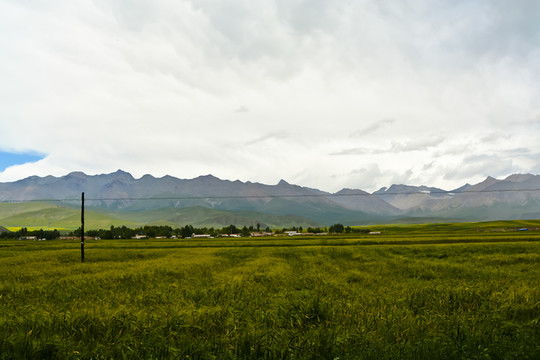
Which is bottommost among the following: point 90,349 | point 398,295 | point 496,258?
point 496,258

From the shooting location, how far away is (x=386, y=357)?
20.8 ft

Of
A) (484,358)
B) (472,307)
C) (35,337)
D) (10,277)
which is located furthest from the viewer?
(10,277)

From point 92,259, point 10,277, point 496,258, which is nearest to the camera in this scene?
point 10,277

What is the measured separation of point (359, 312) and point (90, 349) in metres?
8.47

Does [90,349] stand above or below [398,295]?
above

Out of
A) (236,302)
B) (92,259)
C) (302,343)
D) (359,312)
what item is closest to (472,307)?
(359,312)

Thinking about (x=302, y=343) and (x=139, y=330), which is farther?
(x=139, y=330)

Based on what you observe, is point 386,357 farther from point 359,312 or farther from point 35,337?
point 35,337

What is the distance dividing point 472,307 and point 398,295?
2981 millimetres

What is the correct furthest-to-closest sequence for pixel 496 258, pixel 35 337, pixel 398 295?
1. pixel 496 258
2. pixel 398 295
3. pixel 35 337

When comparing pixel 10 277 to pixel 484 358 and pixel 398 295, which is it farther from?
pixel 484 358

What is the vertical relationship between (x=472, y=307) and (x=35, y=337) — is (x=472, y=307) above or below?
below

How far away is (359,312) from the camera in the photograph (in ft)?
35.2

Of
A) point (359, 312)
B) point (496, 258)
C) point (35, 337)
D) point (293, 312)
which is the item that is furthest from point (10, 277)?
point (496, 258)
